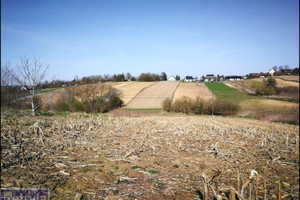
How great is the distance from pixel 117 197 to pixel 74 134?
4905 mm

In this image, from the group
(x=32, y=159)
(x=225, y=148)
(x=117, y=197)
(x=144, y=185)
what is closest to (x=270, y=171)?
(x=225, y=148)

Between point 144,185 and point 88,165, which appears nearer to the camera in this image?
point 144,185

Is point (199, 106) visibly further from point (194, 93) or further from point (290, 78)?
point (290, 78)

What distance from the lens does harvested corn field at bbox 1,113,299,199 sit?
3.86m

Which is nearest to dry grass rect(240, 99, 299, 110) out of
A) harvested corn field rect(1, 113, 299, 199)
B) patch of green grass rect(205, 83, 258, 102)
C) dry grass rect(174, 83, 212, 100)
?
patch of green grass rect(205, 83, 258, 102)

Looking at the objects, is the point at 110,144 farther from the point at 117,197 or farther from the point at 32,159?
the point at 117,197

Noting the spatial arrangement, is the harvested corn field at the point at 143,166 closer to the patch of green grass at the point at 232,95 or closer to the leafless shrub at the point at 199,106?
the patch of green grass at the point at 232,95

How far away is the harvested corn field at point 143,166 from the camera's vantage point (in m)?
3.86

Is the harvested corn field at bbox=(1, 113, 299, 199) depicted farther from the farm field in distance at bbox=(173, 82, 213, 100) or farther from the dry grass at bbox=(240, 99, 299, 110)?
the farm field in distance at bbox=(173, 82, 213, 100)

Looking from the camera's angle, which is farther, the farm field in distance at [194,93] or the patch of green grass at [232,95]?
the farm field in distance at [194,93]

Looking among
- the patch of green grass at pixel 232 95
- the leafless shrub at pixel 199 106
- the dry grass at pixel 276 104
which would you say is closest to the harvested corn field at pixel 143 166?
the dry grass at pixel 276 104

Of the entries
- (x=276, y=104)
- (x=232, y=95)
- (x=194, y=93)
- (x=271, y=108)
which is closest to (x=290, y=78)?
(x=276, y=104)

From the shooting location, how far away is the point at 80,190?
378cm

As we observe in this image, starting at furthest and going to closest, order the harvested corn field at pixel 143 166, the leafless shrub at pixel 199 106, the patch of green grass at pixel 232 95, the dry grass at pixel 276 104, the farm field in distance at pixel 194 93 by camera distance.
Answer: the farm field in distance at pixel 194 93 → the leafless shrub at pixel 199 106 → the patch of green grass at pixel 232 95 → the dry grass at pixel 276 104 → the harvested corn field at pixel 143 166
